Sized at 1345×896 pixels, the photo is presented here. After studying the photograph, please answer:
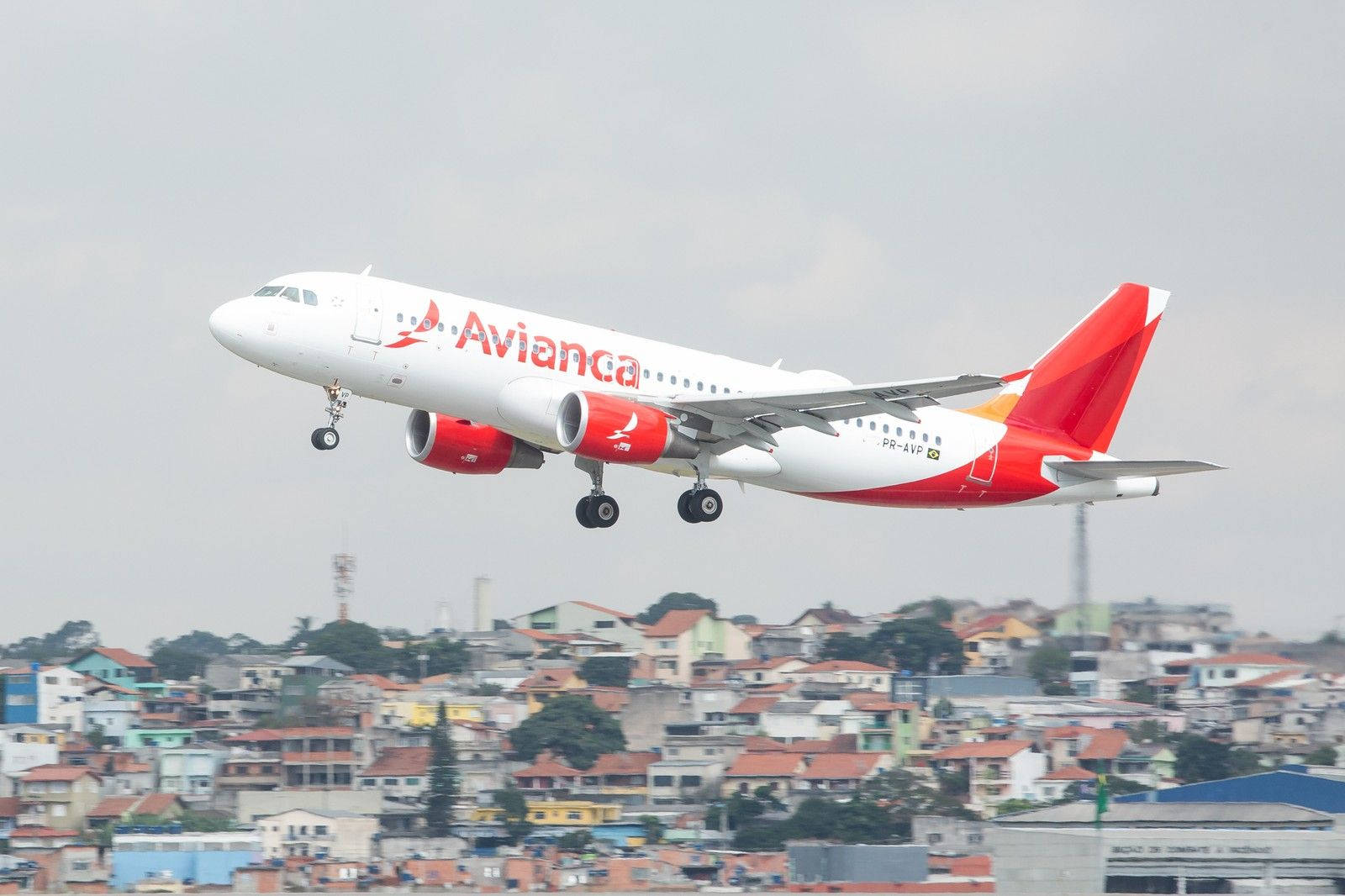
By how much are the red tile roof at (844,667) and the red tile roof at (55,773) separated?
1924 inches

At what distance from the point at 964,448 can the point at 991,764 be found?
46.0m

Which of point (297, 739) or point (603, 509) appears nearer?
point (603, 509)

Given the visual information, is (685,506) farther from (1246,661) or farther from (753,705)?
(753,705)

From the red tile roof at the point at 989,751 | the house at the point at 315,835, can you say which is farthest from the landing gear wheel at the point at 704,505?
the red tile roof at the point at 989,751

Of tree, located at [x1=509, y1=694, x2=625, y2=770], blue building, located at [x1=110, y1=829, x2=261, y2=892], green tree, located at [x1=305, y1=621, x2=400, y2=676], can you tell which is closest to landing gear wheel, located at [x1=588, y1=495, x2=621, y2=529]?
blue building, located at [x1=110, y1=829, x2=261, y2=892]

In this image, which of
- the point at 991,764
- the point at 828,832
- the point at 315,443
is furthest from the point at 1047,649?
the point at 315,443

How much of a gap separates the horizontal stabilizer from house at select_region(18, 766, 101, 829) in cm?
5630

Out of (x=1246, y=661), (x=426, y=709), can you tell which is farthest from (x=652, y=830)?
(x=426, y=709)

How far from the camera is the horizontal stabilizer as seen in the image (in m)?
45.0

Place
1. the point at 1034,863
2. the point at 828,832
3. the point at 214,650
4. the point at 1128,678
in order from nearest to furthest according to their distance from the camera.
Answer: the point at 1034,863 < the point at 828,832 < the point at 1128,678 < the point at 214,650

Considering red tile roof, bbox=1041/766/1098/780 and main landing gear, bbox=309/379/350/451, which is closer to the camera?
main landing gear, bbox=309/379/350/451

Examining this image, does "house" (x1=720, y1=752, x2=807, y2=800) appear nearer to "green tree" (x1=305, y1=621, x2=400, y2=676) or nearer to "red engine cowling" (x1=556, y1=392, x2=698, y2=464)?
"red engine cowling" (x1=556, y1=392, x2=698, y2=464)

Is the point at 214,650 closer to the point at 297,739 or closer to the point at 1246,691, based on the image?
the point at 297,739

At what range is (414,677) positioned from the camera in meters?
142
